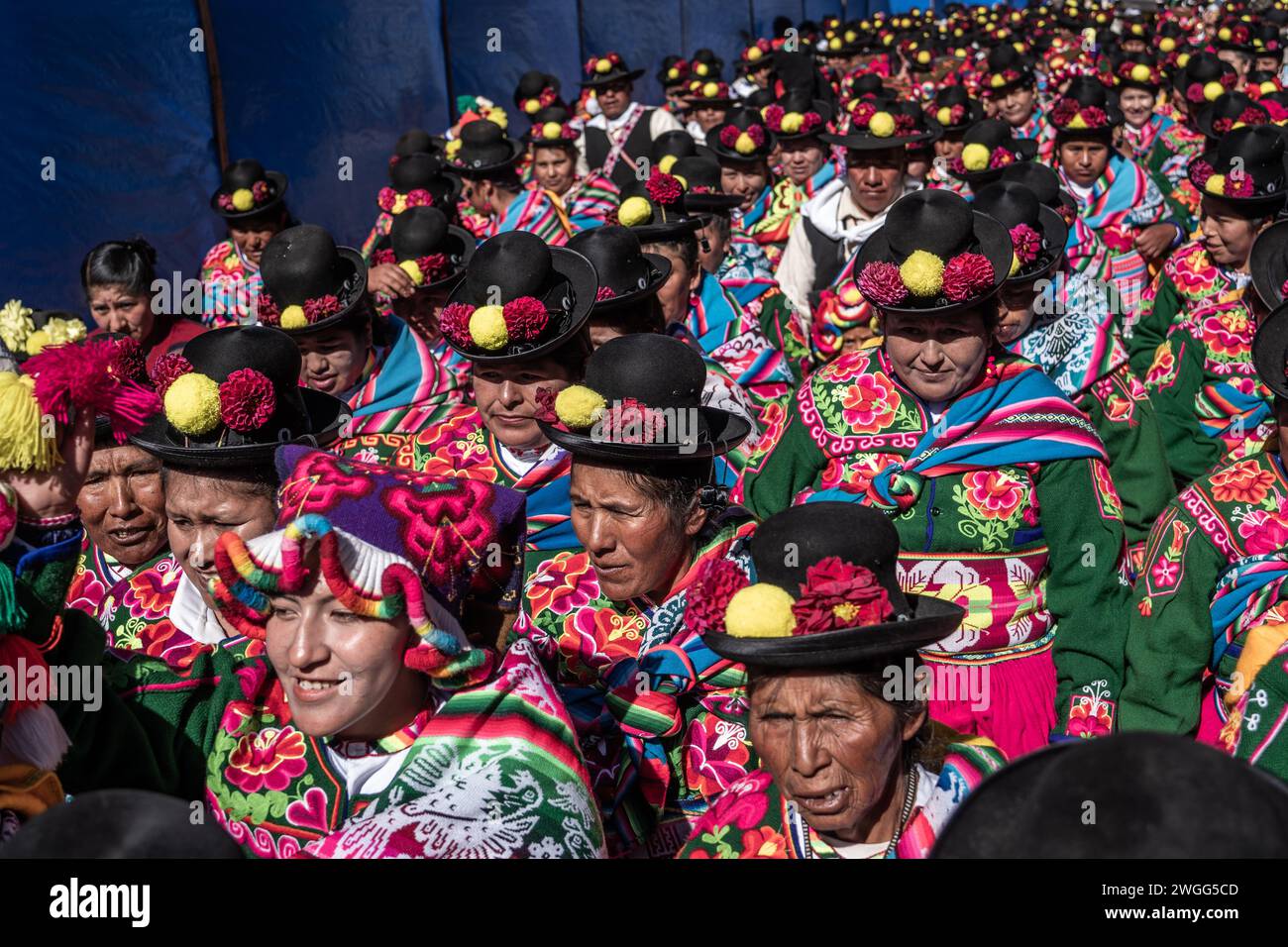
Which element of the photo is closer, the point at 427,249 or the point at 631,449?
the point at 631,449

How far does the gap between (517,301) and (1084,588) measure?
2.04 m

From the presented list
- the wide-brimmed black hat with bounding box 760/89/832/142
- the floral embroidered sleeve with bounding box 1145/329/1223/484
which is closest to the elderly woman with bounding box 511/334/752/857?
the floral embroidered sleeve with bounding box 1145/329/1223/484

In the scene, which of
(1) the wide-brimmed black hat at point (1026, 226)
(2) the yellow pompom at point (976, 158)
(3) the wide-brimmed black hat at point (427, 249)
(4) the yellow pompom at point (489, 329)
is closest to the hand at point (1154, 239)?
(2) the yellow pompom at point (976, 158)

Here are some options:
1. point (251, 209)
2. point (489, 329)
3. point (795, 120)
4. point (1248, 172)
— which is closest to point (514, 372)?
point (489, 329)

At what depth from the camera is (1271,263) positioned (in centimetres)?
541

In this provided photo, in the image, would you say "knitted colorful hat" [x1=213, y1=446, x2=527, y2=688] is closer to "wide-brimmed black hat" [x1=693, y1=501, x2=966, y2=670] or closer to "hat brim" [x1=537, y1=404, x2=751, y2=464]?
"wide-brimmed black hat" [x1=693, y1=501, x2=966, y2=670]

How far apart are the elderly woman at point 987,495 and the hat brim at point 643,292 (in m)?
1.29

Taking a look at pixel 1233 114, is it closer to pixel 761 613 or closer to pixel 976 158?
pixel 976 158

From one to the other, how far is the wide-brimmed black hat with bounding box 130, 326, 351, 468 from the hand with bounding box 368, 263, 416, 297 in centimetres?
251

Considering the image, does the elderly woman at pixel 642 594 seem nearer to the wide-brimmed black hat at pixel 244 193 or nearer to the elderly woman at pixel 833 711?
the elderly woman at pixel 833 711

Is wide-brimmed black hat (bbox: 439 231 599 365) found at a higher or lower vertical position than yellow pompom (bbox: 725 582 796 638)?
higher

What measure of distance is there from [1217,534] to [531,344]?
87.5 inches

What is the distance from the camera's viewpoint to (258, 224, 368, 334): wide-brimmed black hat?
568 centimetres

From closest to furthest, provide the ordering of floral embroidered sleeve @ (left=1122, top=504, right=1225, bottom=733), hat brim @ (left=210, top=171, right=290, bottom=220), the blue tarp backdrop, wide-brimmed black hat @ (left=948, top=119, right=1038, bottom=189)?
floral embroidered sleeve @ (left=1122, top=504, right=1225, bottom=733)
the blue tarp backdrop
hat brim @ (left=210, top=171, right=290, bottom=220)
wide-brimmed black hat @ (left=948, top=119, right=1038, bottom=189)
